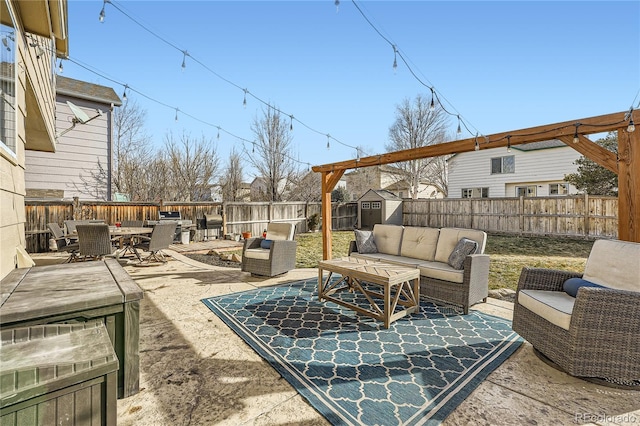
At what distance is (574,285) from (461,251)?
1.31 meters

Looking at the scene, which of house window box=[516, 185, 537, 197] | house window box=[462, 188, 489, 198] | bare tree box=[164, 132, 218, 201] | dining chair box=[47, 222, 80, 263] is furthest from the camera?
house window box=[462, 188, 489, 198]

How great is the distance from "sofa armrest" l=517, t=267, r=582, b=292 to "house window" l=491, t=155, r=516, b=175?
14.3m

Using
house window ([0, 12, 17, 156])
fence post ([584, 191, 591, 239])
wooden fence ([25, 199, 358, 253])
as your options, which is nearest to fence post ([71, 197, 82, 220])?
wooden fence ([25, 199, 358, 253])

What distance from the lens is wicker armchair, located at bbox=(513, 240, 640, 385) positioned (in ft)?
7.07

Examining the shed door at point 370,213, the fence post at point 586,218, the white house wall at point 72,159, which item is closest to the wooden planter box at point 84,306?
the white house wall at point 72,159

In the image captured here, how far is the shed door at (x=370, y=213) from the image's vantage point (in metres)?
13.9

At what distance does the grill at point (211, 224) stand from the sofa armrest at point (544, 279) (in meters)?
9.72

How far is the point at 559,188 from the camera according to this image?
13.8m

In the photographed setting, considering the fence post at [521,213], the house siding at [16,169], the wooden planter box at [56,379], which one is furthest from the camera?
the fence post at [521,213]

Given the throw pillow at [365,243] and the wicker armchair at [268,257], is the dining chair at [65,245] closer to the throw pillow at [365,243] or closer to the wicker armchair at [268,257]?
the wicker armchair at [268,257]

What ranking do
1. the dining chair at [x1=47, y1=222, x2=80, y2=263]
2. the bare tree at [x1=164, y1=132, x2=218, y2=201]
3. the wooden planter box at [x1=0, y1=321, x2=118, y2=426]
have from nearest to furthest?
the wooden planter box at [x1=0, y1=321, x2=118, y2=426] < the dining chair at [x1=47, y1=222, x2=80, y2=263] < the bare tree at [x1=164, y1=132, x2=218, y2=201]

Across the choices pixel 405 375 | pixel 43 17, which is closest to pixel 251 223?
pixel 43 17

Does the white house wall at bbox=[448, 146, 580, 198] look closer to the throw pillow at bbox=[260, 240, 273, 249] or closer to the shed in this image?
the shed

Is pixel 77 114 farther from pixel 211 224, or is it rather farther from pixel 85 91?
pixel 211 224
